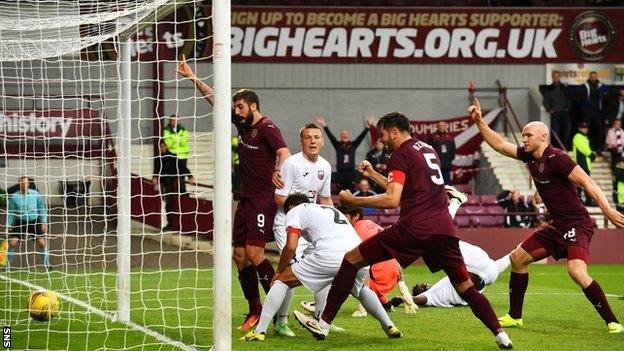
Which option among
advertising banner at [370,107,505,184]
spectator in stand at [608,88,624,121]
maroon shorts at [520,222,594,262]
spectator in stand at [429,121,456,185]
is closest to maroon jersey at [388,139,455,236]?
maroon shorts at [520,222,594,262]

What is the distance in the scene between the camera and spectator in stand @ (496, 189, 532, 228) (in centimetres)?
2566

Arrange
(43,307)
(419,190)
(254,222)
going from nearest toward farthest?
(419,190)
(254,222)
(43,307)

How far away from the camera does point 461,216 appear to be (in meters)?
25.8

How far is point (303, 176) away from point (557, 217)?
2.51 meters

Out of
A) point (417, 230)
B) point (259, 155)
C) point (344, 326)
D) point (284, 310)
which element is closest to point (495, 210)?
point (344, 326)

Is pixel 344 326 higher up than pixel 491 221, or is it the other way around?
pixel 344 326

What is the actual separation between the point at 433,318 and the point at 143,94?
1912 centimetres

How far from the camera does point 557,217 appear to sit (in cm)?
1179

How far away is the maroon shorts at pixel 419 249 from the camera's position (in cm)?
1019

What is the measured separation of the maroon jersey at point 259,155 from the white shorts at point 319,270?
1.35 meters

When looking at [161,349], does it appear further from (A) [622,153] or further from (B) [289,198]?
(A) [622,153]

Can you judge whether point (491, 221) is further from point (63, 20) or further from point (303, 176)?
point (63, 20)

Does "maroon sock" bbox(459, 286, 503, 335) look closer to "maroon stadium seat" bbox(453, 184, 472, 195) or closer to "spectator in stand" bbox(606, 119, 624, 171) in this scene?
"maroon stadium seat" bbox(453, 184, 472, 195)

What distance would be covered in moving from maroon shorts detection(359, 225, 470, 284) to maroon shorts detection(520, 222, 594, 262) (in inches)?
73.6
